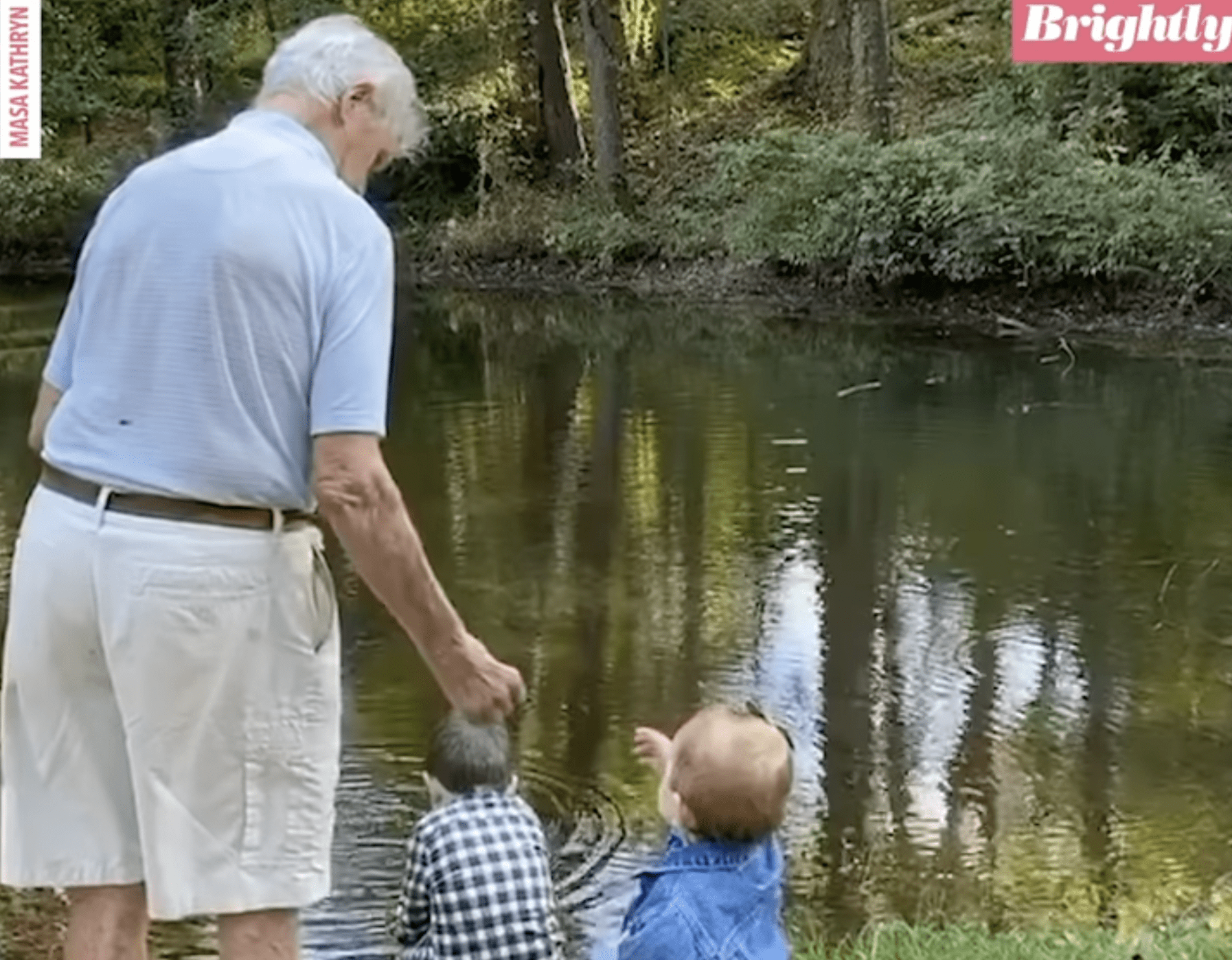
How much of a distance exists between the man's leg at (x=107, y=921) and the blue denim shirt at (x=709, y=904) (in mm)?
683

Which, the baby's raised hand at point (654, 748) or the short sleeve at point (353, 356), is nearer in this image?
the short sleeve at point (353, 356)

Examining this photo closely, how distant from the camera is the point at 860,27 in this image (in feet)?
61.4

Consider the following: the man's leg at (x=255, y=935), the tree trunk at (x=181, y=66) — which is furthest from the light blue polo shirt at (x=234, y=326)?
the tree trunk at (x=181, y=66)

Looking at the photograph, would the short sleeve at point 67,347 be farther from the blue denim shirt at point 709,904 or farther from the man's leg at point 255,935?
the blue denim shirt at point 709,904

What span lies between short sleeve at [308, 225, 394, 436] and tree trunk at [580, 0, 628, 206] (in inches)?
713

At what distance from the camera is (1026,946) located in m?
3.79

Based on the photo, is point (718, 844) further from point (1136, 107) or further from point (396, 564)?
point (1136, 107)

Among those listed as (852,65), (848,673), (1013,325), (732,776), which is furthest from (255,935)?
(852,65)

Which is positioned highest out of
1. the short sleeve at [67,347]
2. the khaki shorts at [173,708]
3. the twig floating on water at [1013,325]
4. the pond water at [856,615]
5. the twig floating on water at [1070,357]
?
the short sleeve at [67,347]

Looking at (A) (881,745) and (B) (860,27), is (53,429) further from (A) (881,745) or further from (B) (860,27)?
(B) (860,27)

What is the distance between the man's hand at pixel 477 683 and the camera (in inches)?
97.3

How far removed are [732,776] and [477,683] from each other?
1.18 ft

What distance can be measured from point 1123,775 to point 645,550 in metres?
3.21

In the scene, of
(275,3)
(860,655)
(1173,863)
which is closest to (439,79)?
(275,3)
